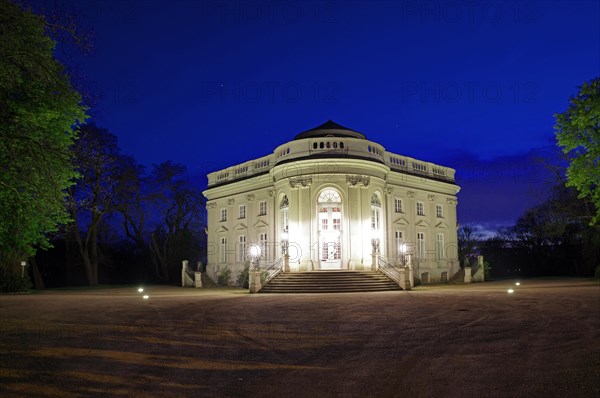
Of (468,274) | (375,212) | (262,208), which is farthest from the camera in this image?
(468,274)

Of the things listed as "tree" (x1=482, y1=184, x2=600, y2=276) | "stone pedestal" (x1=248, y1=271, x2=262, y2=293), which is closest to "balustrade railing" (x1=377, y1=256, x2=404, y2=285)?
"stone pedestal" (x1=248, y1=271, x2=262, y2=293)

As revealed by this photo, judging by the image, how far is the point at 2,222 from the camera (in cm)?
1448

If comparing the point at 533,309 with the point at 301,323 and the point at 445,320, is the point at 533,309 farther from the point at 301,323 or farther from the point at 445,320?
the point at 301,323

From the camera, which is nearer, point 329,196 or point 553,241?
point 329,196

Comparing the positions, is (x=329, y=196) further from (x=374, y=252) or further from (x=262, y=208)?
(x=262, y=208)

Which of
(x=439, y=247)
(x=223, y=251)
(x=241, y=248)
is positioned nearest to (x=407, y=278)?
(x=439, y=247)

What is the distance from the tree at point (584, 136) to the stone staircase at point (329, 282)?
10.2 m

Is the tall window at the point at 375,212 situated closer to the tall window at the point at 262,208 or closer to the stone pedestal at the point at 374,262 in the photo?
the stone pedestal at the point at 374,262

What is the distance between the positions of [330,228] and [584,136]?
45.1ft

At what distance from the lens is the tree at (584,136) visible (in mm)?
25266

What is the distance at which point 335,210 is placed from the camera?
2998 centimetres

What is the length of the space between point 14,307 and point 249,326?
31.5 feet

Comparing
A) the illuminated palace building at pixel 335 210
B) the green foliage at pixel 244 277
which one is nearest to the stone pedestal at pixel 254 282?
the illuminated palace building at pixel 335 210

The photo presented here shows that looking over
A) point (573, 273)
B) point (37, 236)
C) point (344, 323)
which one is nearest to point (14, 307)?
point (37, 236)
